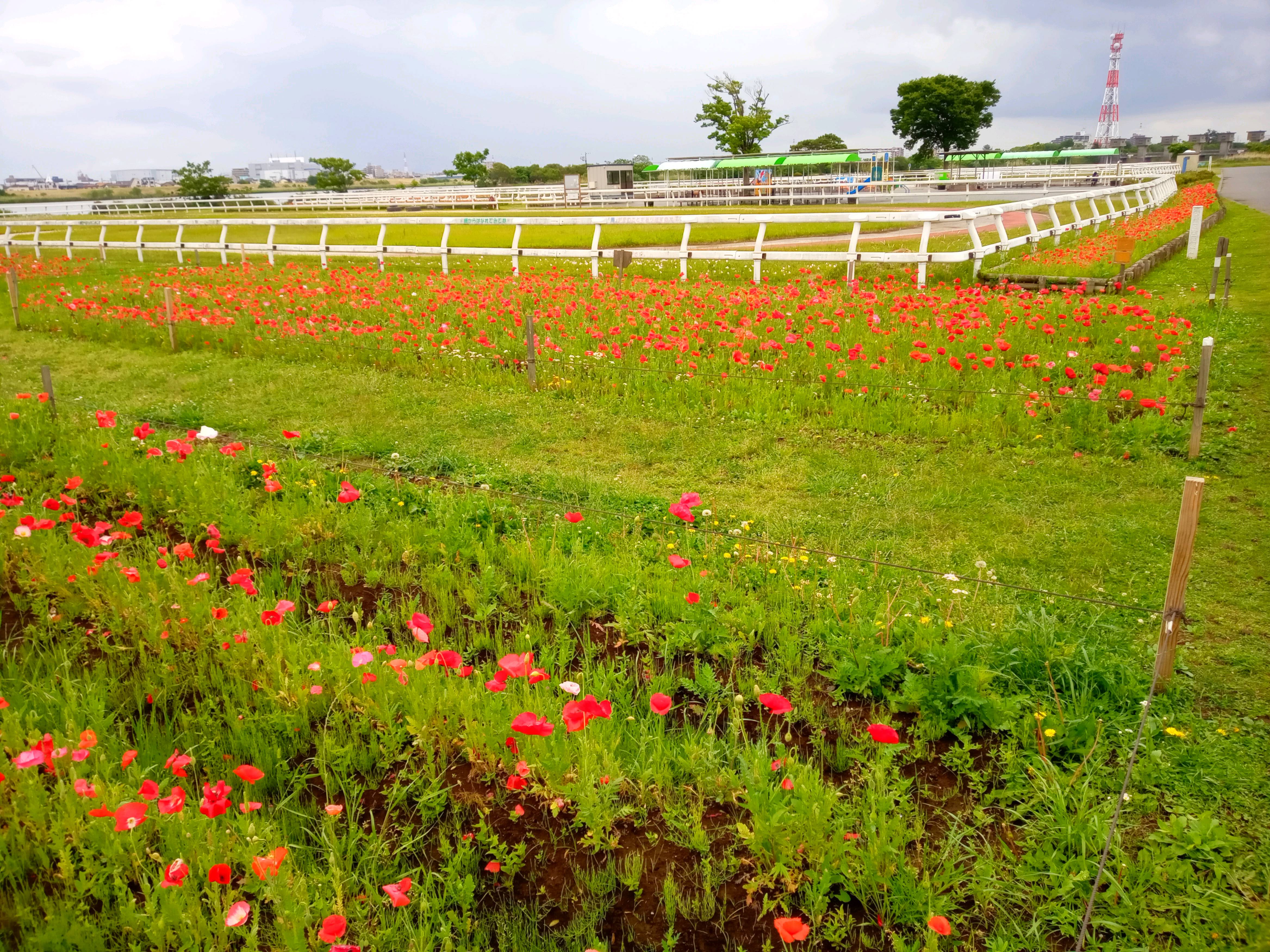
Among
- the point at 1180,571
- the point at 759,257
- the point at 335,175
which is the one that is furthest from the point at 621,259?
the point at 335,175

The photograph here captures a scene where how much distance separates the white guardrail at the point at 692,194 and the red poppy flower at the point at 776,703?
4347 centimetres

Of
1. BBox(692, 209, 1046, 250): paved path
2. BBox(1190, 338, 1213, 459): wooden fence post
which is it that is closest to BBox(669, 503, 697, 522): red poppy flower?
BBox(1190, 338, 1213, 459): wooden fence post

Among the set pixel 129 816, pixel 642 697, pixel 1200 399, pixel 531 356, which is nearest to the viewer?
pixel 129 816

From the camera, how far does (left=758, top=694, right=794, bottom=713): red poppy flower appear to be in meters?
Answer: 2.93

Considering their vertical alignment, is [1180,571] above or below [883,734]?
above

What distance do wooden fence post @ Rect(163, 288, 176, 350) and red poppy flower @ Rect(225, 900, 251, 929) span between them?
36.6 feet

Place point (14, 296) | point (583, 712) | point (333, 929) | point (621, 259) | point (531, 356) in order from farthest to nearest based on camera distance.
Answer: point (621, 259), point (14, 296), point (531, 356), point (583, 712), point (333, 929)

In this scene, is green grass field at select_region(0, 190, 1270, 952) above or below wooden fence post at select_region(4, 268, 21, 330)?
below

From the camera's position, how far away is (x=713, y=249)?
Result: 2128cm

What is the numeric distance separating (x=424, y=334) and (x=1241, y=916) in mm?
9725

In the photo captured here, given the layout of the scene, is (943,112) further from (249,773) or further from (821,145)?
(249,773)

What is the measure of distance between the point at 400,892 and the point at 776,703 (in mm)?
1336

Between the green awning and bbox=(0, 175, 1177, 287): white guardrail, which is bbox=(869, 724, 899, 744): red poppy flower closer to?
bbox=(0, 175, 1177, 287): white guardrail

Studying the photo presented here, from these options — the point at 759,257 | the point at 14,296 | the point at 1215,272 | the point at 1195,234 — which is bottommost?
the point at 14,296
